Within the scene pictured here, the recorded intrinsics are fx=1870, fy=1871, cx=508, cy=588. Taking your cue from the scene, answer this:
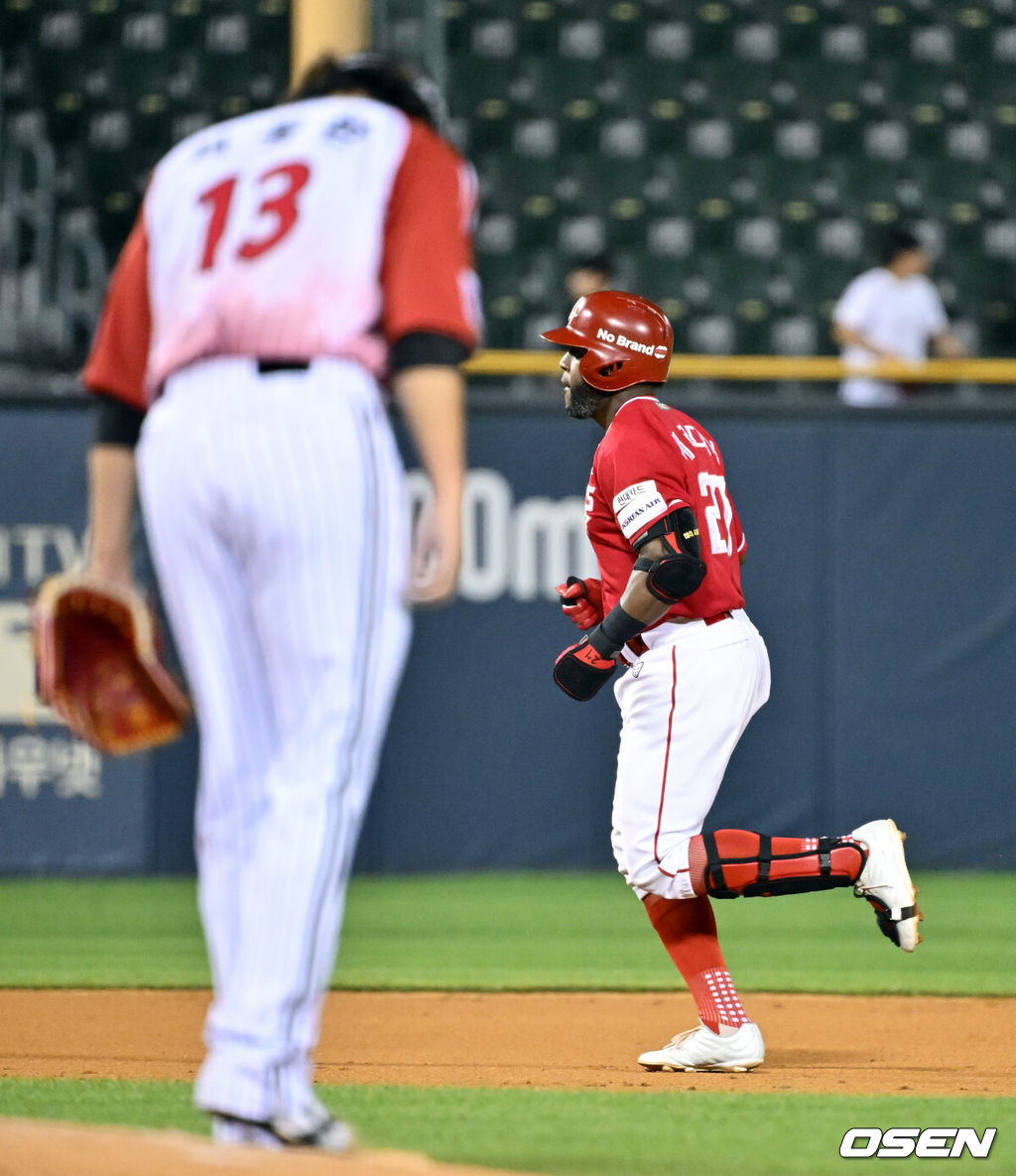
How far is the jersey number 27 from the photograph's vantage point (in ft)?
8.11

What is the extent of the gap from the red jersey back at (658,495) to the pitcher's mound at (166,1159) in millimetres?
1719

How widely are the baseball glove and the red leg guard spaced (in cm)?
156

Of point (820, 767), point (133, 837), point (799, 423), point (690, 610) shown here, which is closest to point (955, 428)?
point (799, 423)

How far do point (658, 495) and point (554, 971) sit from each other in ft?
7.43

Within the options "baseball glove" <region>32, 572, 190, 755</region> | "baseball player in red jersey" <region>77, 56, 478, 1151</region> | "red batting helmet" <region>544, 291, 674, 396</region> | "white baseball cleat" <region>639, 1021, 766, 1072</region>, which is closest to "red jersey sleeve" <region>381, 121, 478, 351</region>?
"baseball player in red jersey" <region>77, 56, 478, 1151</region>

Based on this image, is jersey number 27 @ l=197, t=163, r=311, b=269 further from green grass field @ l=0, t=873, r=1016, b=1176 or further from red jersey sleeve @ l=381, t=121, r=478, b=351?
green grass field @ l=0, t=873, r=1016, b=1176

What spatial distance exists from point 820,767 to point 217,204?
5.62 meters

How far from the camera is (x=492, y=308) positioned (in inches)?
452

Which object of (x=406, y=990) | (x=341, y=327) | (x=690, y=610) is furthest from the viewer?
(x=406, y=990)

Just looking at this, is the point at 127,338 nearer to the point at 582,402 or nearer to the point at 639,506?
the point at 639,506

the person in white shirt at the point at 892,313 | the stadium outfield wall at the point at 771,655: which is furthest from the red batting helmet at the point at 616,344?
the person in white shirt at the point at 892,313

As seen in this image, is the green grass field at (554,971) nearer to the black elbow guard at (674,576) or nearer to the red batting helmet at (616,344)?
the black elbow guard at (674,576)

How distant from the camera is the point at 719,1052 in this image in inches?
153

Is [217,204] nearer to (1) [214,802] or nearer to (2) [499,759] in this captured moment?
(1) [214,802]
